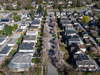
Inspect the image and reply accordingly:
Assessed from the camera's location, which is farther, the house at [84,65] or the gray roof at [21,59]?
the gray roof at [21,59]

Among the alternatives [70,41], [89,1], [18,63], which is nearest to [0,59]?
[18,63]

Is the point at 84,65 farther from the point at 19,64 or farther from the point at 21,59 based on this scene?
the point at 19,64

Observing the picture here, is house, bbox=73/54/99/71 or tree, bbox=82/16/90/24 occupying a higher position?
tree, bbox=82/16/90/24

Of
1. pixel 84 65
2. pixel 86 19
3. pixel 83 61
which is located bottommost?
pixel 84 65

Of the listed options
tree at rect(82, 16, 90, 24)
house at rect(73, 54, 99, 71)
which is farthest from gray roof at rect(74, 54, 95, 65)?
tree at rect(82, 16, 90, 24)

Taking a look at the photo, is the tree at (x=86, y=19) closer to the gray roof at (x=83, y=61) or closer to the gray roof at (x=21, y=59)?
the gray roof at (x=83, y=61)

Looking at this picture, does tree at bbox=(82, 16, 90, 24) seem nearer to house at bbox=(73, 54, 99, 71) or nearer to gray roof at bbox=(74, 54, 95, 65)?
gray roof at bbox=(74, 54, 95, 65)

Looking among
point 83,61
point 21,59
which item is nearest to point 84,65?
point 83,61

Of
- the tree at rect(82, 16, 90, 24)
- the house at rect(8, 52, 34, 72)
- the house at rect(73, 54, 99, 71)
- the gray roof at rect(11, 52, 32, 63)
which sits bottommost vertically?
the house at rect(73, 54, 99, 71)

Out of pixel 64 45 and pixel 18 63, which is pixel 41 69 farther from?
pixel 64 45

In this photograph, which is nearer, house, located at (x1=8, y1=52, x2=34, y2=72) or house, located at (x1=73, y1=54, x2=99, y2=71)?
house, located at (x1=73, y1=54, x2=99, y2=71)

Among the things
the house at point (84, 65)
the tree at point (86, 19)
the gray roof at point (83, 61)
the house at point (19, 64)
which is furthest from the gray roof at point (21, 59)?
the tree at point (86, 19)
